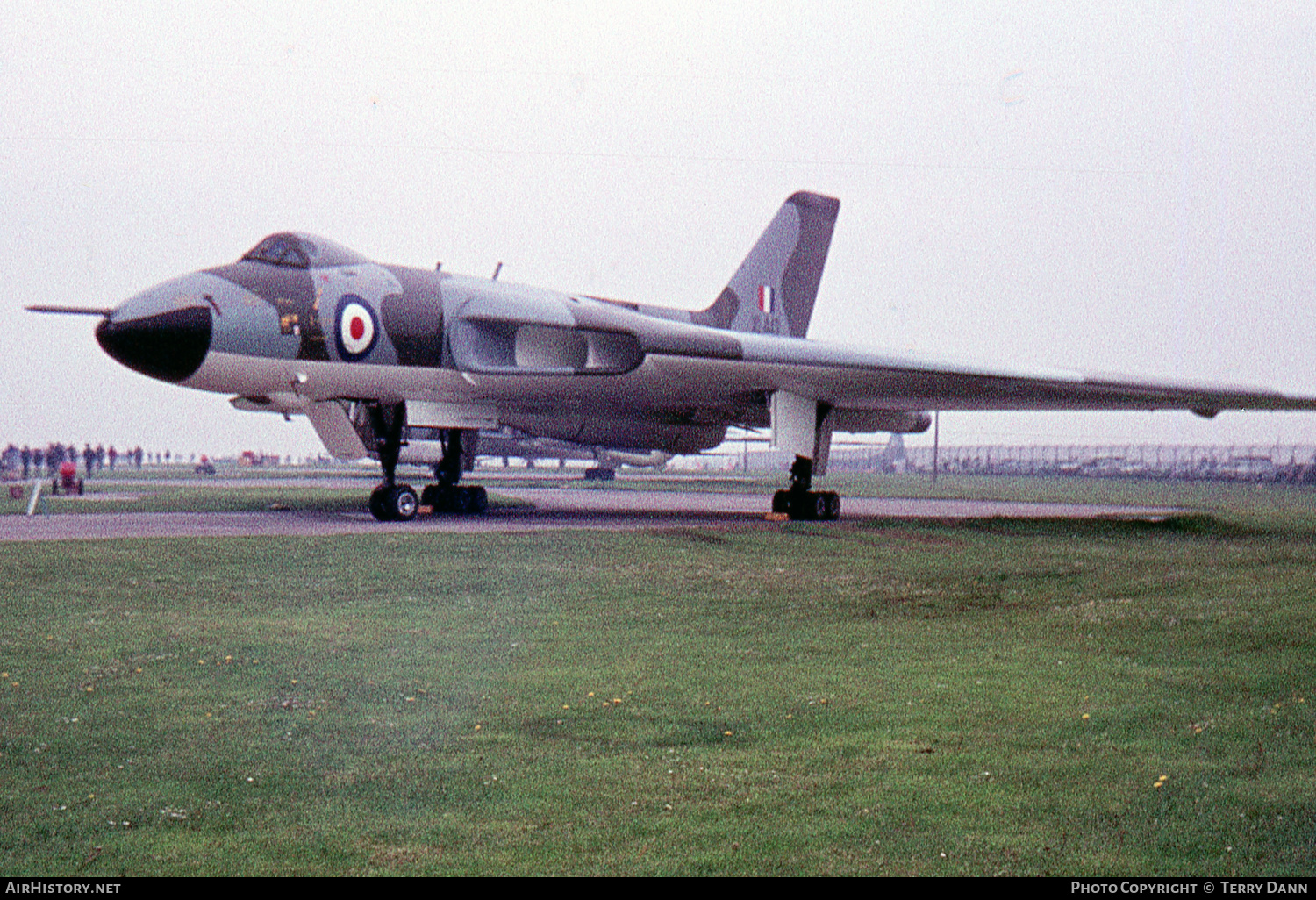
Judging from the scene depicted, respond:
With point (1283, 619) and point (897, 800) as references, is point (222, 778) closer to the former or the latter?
point (897, 800)

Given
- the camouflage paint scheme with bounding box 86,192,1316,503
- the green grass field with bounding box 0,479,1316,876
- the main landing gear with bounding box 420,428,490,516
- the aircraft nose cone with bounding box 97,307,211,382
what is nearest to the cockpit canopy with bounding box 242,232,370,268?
the camouflage paint scheme with bounding box 86,192,1316,503

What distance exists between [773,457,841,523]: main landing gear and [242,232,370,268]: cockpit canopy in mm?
8148

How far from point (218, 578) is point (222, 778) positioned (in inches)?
239

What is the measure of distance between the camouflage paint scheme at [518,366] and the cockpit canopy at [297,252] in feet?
0.08

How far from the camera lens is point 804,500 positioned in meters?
19.5

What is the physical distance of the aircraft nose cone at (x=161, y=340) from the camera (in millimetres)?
14164

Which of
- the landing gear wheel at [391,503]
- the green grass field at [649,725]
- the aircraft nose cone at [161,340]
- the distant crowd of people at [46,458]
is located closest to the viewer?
the green grass field at [649,725]

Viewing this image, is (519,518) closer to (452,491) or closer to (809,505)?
(452,491)

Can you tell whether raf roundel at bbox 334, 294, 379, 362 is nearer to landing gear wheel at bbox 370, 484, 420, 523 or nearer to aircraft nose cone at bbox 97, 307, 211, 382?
aircraft nose cone at bbox 97, 307, 211, 382

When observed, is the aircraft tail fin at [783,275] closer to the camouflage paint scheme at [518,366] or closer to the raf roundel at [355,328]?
the camouflage paint scheme at [518,366]

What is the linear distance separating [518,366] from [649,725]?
1312 centimetres

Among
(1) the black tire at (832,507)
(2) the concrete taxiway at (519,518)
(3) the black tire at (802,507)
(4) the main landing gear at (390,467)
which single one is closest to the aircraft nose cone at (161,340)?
(2) the concrete taxiway at (519,518)

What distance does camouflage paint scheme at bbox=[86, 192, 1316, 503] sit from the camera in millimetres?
14797

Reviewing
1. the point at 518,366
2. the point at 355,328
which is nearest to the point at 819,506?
the point at 518,366
